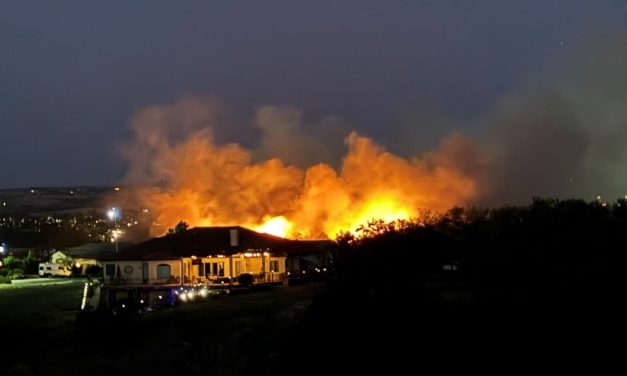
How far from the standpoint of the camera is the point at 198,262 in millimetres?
49188

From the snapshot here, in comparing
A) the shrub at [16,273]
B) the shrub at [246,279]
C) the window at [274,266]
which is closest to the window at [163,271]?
the shrub at [246,279]

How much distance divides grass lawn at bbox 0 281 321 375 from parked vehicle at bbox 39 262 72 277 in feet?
131

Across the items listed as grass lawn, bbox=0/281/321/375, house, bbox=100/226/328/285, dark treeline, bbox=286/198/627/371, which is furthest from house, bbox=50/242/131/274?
dark treeline, bbox=286/198/627/371

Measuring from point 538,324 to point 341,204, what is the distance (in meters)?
55.3

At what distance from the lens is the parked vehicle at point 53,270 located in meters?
76.8

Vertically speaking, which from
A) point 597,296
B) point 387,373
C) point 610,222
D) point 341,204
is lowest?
point 387,373

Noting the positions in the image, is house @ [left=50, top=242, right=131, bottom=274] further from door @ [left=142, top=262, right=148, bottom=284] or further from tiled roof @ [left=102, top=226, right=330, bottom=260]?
door @ [left=142, top=262, right=148, bottom=284]

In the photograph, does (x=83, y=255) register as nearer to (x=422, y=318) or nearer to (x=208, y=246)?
(x=208, y=246)

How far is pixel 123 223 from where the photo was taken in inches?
4857

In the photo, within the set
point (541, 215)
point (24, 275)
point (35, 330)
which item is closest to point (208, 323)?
point (35, 330)

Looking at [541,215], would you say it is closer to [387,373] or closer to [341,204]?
[387,373]

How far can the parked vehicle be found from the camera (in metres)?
76.8

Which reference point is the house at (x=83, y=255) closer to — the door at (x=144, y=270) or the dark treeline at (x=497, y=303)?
the door at (x=144, y=270)

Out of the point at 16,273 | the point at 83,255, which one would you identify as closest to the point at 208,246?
the point at 16,273
